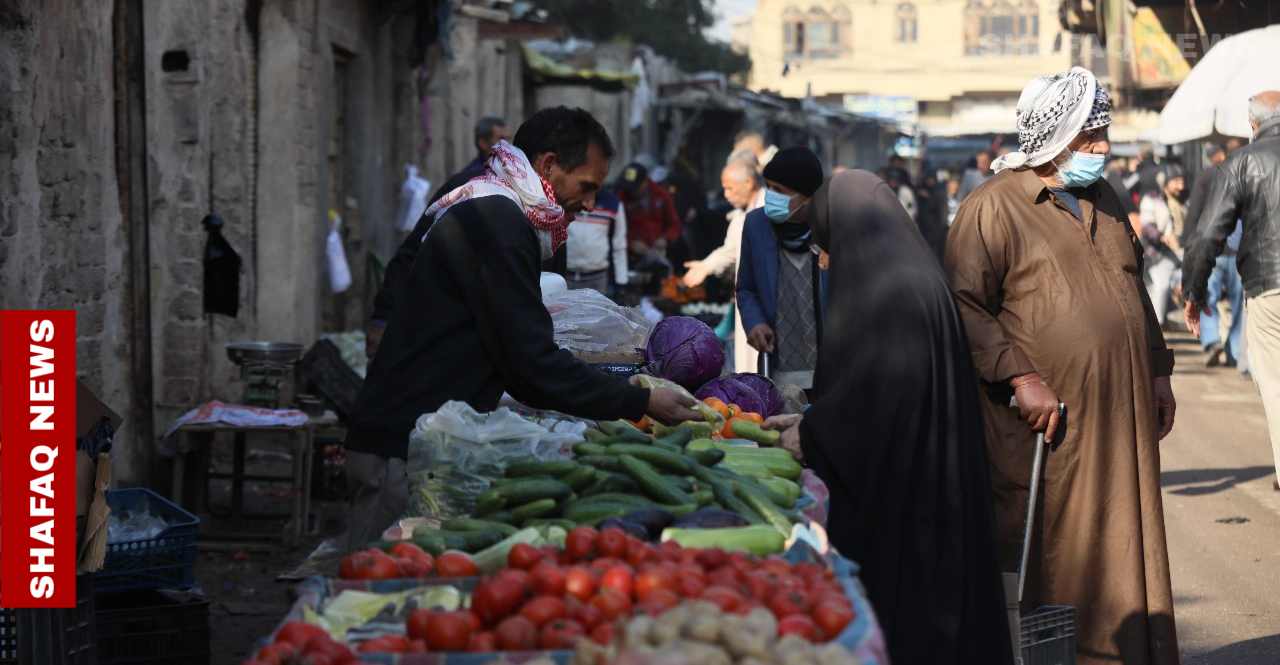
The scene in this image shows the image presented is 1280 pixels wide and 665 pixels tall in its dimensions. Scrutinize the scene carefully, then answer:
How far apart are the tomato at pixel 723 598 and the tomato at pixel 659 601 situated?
61 mm

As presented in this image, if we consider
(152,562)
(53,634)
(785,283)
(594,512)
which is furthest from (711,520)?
(785,283)

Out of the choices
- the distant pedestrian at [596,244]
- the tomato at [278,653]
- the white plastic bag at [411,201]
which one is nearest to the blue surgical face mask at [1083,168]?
the tomato at [278,653]

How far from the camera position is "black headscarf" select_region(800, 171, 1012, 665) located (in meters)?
4.11

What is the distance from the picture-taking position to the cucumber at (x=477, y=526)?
3557mm

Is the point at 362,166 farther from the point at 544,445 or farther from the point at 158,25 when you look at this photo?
the point at 544,445

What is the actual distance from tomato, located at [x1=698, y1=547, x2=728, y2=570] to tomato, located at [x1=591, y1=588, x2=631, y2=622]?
0.28 metres

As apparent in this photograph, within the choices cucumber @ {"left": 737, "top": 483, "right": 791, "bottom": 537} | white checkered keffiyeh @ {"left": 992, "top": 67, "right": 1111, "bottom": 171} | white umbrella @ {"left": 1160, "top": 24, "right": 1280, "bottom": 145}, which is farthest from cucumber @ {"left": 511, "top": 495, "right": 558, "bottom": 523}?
white umbrella @ {"left": 1160, "top": 24, "right": 1280, "bottom": 145}

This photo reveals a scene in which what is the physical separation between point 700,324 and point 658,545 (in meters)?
2.68

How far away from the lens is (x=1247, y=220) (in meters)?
7.69

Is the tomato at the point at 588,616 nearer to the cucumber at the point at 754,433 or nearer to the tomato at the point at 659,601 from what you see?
the tomato at the point at 659,601

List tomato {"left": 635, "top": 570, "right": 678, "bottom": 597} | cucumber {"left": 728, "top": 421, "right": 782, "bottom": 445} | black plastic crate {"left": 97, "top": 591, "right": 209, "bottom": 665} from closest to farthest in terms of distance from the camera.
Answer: tomato {"left": 635, "top": 570, "right": 678, "bottom": 597} → cucumber {"left": 728, "top": 421, "right": 782, "bottom": 445} → black plastic crate {"left": 97, "top": 591, "right": 209, "bottom": 665}

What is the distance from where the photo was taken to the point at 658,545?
3330mm

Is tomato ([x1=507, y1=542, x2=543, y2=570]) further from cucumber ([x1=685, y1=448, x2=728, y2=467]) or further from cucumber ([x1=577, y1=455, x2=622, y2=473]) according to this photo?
cucumber ([x1=685, y1=448, x2=728, y2=467])

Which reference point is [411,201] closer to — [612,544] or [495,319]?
[495,319]
